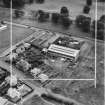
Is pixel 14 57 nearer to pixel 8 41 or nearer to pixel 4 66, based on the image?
pixel 4 66

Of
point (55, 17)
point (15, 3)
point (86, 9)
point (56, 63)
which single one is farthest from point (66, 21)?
point (15, 3)

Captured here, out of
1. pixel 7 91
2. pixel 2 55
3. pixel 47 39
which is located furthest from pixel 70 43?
pixel 7 91

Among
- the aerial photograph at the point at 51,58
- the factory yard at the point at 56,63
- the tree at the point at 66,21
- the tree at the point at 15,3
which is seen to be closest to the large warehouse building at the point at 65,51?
the aerial photograph at the point at 51,58

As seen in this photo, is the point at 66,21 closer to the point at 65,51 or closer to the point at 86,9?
the point at 86,9

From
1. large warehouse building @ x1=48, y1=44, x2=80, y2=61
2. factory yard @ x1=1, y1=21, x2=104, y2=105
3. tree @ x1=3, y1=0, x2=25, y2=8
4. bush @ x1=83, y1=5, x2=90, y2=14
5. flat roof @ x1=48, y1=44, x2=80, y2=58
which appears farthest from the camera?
tree @ x1=3, y1=0, x2=25, y2=8

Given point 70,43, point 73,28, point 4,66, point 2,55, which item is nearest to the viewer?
point 4,66

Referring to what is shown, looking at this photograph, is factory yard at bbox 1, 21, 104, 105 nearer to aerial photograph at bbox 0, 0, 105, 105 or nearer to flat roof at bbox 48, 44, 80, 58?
aerial photograph at bbox 0, 0, 105, 105

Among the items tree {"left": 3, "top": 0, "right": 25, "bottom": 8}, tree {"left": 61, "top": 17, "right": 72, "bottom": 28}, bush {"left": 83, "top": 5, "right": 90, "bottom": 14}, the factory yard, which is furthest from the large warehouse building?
tree {"left": 3, "top": 0, "right": 25, "bottom": 8}

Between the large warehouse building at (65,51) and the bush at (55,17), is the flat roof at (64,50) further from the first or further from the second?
the bush at (55,17)
